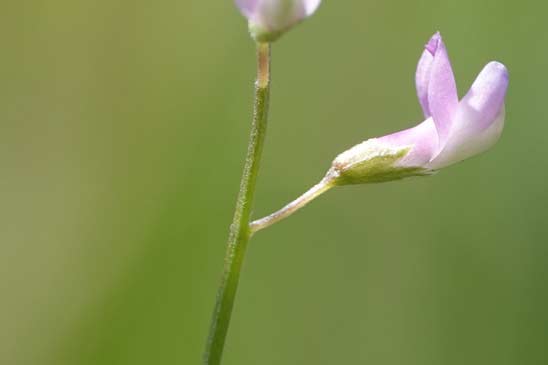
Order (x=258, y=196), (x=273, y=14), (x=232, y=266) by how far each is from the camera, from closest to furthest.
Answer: (x=273, y=14) → (x=232, y=266) → (x=258, y=196)

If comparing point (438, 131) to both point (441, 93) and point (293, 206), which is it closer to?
point (441, 93)

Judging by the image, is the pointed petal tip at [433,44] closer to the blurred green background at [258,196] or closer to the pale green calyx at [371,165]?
the pale green calyx at [371,165]

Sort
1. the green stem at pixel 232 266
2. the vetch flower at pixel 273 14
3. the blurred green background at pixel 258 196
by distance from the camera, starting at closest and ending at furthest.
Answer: the vetch flower at pixel 273 14 → the green stem at pixel 232 266 → the blurred green background at pixel 258 196

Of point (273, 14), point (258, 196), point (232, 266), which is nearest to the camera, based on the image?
point (273, 14)

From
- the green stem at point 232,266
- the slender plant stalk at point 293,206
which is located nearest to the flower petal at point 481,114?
the slender plant stalk at point 293,206

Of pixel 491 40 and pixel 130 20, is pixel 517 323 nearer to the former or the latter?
pixel 491 40

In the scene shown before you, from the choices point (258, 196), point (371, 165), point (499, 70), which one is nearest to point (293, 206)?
point (371, 165)

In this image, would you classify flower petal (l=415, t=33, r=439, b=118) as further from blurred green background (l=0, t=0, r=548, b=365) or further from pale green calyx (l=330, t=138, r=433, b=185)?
blurred green background (l=0, t=0, r=548, b=365)
